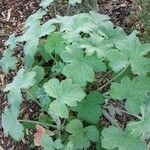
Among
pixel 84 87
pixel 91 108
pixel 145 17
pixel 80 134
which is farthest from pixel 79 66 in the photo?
pixel 145 17

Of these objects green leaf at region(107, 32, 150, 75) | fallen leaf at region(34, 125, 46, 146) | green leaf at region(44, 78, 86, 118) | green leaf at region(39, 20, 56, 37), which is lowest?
fallen leaf at region(34, 125, 46, 146)

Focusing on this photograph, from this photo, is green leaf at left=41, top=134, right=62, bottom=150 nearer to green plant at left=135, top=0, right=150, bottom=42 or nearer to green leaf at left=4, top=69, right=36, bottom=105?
green leaf at left=4, top=69, right=36, bottom=105

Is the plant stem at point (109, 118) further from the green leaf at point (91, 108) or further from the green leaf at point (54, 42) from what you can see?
the green leaf at point (54, 42)

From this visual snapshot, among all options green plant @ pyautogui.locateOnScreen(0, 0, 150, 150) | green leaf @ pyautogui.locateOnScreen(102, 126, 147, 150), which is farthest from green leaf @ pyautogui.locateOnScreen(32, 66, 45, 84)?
green leaf @ pyautogui.locateOnScreen(102, 126, 147, 150)

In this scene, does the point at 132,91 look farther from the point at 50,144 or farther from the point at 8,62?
the point at 8,62

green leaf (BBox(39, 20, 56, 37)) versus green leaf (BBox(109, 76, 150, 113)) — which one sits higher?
green leaf (BBox(39, 20, 56, 37))

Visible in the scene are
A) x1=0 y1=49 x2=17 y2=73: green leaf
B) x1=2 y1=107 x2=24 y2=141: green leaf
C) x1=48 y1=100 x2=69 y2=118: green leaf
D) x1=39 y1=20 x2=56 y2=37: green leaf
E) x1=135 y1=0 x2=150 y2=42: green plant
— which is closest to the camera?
x1=48 y1=100 x2=69 y2=118: green leaf

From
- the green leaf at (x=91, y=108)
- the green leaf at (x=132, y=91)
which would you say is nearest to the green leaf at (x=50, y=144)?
the green leaf at (x=91, y=108)

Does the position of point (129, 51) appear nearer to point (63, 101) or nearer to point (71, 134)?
point (63, 101)
